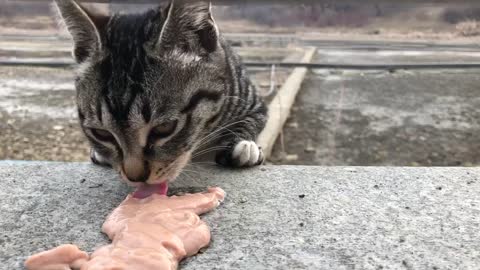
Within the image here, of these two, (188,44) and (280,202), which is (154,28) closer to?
(188,44)

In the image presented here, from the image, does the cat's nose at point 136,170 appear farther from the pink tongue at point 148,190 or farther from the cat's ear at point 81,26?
the cat's ear at point 81,26

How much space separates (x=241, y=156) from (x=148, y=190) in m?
0.46

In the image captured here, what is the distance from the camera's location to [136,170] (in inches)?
70.0

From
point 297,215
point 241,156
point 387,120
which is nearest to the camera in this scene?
point 297,215

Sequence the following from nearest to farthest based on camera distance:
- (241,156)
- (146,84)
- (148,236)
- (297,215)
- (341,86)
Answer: (148,236)
(297,215)
(146,84)
(241,156)
(341,86)

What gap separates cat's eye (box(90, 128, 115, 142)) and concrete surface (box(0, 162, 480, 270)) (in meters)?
0.20

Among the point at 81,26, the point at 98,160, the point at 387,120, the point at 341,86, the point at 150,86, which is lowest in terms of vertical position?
the point at 341,86

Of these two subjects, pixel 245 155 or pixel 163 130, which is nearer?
pixel 163 130

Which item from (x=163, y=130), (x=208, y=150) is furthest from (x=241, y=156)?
(x=163, y=130)

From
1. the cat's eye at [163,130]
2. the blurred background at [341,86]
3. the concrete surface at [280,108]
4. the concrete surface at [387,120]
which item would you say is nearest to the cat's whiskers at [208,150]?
the cat's eye at [163,130]

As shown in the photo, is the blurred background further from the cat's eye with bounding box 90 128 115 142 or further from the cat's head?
the cat's eye with bounding box 90 128 115 142

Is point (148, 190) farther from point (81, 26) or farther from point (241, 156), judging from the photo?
point (81, 26)

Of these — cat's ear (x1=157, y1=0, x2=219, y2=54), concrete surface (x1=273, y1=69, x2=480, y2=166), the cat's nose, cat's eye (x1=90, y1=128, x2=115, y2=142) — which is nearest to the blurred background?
concrete surface (x1=273, y1=69, x2=480, y2=166)

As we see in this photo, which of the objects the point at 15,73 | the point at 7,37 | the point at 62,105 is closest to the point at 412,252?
the point at 62,105
